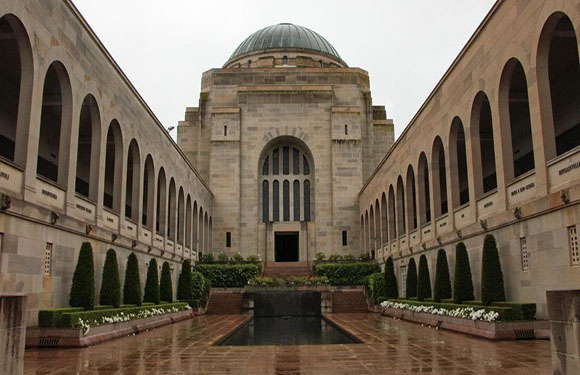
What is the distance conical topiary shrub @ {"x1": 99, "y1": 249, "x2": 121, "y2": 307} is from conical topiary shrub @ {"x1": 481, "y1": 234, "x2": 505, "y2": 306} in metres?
11.2

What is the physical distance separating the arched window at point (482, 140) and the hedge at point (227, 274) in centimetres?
1470

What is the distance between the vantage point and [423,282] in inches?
891

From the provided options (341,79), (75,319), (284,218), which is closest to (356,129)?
(341,79)

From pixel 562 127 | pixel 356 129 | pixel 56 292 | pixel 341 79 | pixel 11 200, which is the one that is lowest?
pixel 56 292

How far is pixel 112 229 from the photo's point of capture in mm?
20484

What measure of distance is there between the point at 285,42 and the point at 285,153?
1477cm

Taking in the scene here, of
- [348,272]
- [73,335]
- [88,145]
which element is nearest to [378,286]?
[348,272]

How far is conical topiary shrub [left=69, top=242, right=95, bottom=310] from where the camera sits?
50.8 feet

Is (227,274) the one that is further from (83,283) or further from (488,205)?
(488,205)

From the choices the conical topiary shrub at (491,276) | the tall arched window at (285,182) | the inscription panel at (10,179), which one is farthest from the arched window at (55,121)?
the tall arched window at (285,182)

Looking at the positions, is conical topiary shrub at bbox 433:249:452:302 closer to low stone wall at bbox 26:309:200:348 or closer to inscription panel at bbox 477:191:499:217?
inscription panel at bbox 477:191:499:217

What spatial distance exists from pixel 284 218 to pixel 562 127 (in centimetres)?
2445

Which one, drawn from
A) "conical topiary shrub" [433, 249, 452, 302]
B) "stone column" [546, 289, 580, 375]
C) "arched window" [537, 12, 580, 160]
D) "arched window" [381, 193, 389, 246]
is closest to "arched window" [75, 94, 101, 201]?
"conical topiary shrub" [433, 249, 452, 302]

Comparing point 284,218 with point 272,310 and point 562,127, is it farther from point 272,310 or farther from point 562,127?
point 562,127
